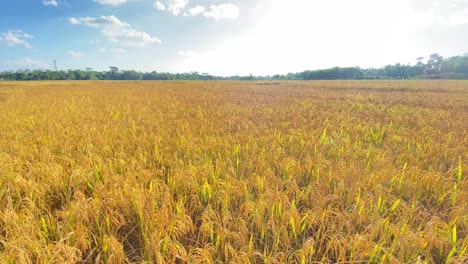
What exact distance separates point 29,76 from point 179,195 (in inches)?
4596

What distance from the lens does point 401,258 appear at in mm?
1365

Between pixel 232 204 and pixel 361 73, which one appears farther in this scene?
pixel 361 73

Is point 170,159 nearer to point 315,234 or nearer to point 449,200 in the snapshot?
point 315,234

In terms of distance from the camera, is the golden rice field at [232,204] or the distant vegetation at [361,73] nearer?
the golden rice field at [232,204]

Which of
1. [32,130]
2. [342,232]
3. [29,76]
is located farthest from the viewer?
[29,76]

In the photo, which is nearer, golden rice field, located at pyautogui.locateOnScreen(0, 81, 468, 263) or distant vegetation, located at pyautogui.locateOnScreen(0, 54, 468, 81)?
golden rice field, located at pyautogui.locateOnScreen(0, 81, 468, 263)

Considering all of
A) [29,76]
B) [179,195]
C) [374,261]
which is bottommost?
[374,261]

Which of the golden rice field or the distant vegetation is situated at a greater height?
the distant vegetation

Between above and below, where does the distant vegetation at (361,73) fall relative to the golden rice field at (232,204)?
above

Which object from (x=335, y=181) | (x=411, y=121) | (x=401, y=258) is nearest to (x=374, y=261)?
(x=401, y=258)

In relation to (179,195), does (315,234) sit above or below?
below

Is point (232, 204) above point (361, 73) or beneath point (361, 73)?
beneath

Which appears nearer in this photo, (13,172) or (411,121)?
(13,172)

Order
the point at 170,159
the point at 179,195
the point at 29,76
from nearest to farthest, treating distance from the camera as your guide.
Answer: the point at 179,195 → the point at 170,159 → the point at 29,76
